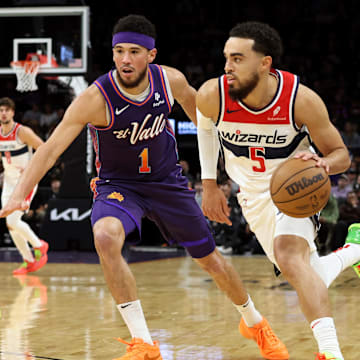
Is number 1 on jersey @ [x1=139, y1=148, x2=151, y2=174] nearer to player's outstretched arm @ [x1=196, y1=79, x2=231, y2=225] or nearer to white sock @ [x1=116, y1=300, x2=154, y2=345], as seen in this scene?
player's outstretched arm @ [x1=196, y1=79, x2=231, y2=225]

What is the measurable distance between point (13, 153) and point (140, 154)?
5.01 metres

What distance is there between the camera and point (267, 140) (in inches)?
A: 144

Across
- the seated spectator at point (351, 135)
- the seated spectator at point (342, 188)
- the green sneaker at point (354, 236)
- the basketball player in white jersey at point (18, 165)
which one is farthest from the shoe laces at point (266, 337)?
the seated spectator at point (351, 135)

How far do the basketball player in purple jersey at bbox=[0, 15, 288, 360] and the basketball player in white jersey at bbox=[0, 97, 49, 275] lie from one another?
4.28 m

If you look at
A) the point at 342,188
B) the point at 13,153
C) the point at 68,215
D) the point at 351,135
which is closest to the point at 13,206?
the point at 13,153

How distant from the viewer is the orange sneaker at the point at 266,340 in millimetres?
3770

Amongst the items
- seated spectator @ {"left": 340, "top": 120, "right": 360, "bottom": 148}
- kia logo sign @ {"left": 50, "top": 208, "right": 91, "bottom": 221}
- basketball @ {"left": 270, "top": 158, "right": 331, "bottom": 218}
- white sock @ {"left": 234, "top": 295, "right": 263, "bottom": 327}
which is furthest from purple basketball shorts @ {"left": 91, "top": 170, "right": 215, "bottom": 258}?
seated spectator @ {"left": 340, "top": 120, "right": 360, "bottom": 148}

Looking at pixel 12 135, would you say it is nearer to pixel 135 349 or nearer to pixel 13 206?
pixel 13 206

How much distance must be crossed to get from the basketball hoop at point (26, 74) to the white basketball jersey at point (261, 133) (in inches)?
311

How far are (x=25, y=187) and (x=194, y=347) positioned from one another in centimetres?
143

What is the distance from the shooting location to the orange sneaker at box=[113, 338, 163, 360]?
3484 millimetres

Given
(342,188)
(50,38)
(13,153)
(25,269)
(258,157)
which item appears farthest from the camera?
(342,188)

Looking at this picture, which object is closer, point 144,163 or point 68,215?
point 144,163

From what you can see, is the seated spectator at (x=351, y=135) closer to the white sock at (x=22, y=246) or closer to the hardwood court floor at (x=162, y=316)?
the hardwood court floor at (x=162, y=316)
